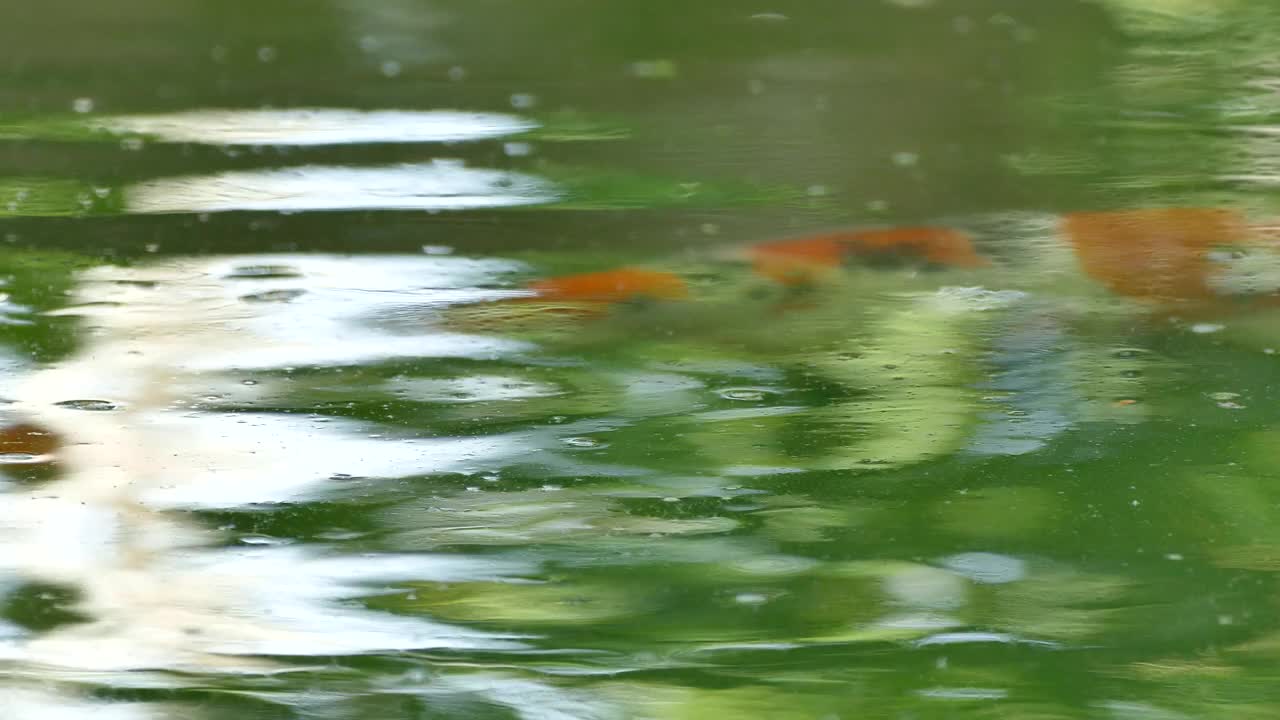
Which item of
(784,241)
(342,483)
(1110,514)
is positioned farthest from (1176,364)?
(342,483)

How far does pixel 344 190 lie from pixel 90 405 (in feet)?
1.64

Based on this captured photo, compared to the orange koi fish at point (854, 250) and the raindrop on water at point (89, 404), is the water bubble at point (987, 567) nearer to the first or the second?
the orange koi fish at point (854, 250)

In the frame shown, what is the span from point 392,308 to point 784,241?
45cm

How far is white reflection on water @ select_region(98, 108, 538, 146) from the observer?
187 cm

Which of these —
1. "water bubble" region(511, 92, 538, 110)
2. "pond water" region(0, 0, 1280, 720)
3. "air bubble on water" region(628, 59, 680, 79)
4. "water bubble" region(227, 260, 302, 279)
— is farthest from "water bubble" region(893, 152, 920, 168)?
"water bubble" region(227, 260, 302, 279)

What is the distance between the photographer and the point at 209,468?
1278mm

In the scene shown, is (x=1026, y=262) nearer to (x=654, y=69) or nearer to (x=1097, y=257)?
(x=1097, y=257)

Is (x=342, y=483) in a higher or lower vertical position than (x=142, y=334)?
lower

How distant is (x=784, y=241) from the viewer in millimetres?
1650

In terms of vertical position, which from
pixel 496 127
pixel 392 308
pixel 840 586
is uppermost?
pixel 496 127

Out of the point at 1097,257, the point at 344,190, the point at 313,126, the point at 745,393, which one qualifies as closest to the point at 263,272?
the point at 344,190

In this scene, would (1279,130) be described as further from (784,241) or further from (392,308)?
(392,308)

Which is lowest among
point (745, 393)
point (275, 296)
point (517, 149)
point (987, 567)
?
point (987, 567)

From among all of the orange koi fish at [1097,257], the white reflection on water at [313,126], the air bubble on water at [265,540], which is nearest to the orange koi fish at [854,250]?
the orange koi fish at [1097,257]
